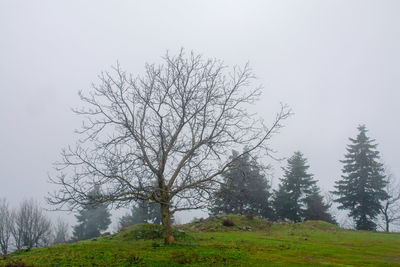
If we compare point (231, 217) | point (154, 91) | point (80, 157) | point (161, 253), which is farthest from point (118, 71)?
point (231, 217)

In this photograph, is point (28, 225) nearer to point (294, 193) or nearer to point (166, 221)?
point (166, 221)

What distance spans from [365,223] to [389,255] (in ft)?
79.3

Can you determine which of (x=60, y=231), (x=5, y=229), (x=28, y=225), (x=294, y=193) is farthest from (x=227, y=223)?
(x=60, y=231)

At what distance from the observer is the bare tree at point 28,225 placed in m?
34.2

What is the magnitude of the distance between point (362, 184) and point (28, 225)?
1799 inches

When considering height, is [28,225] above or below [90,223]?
above

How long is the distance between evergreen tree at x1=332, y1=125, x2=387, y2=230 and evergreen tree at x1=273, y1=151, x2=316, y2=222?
3.92 m

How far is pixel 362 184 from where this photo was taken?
30.6 m

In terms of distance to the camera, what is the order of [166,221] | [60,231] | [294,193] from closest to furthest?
1. [166,221]
2. [294,193]
3. [60,231]

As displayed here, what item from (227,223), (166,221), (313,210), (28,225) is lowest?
(28,225)

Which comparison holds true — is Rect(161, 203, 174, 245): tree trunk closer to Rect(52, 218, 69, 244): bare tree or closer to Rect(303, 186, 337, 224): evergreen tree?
Rect(303, 186, 337, 224): evergreen tree

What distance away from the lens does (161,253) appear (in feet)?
28.1

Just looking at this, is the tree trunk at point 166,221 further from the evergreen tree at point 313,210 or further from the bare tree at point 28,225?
the bare tree at point 28,225

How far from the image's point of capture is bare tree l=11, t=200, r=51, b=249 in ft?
112
